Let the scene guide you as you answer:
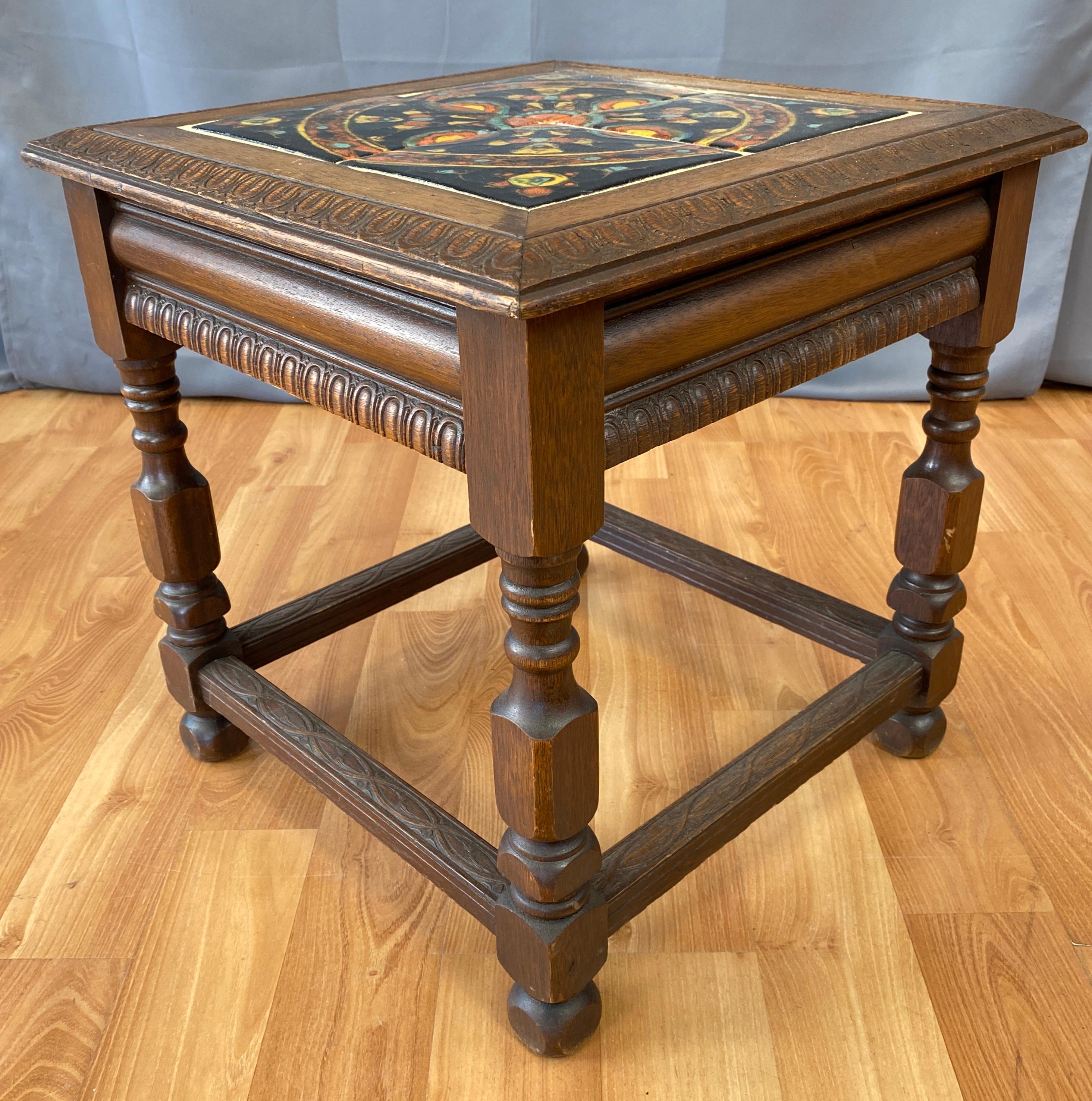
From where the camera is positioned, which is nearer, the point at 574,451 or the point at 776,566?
the point at 574,451

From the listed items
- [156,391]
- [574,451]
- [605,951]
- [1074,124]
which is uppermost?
[1074,124]

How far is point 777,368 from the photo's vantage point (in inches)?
33.3

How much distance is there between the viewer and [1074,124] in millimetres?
953

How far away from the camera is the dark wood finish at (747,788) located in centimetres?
94

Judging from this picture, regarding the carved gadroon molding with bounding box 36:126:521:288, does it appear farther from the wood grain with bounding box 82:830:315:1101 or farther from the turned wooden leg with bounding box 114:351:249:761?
the wood grain with bounding box 82:830:315:1101

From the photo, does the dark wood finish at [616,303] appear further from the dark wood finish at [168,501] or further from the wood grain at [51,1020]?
the wood grain at [51,1020]

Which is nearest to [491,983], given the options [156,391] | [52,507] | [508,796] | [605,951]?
A: [605,951]

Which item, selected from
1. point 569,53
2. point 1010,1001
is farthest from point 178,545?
point 569,53

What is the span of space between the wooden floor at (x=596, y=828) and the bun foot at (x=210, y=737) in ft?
0.06

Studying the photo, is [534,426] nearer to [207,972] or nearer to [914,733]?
[207,972]

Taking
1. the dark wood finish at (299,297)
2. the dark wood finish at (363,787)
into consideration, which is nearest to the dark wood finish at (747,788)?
the dark wood finish at (363,787)

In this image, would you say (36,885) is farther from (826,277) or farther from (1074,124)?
(1074,124)

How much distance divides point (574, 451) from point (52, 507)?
134 centimetres

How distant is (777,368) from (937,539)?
1.19 ft
